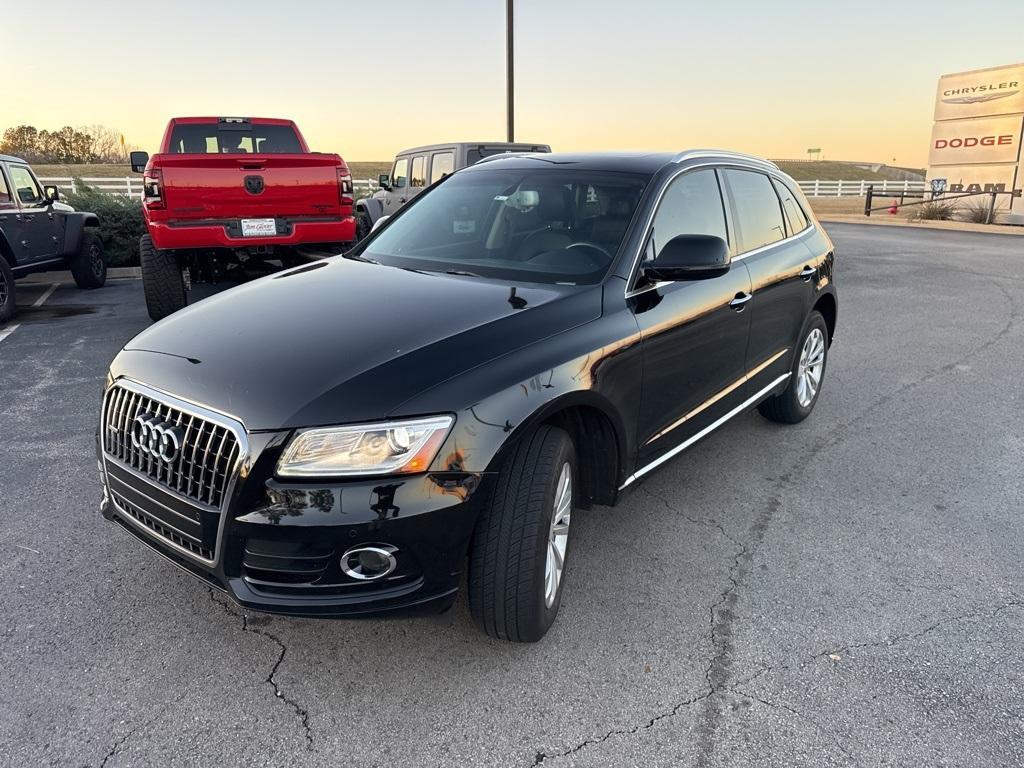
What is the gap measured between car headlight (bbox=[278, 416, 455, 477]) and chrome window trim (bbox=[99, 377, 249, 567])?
145 mm

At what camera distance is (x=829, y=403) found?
18.6 ft

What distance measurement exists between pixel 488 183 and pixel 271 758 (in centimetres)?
289

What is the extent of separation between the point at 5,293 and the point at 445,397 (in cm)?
820

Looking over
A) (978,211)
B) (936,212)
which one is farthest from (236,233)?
(936,212)

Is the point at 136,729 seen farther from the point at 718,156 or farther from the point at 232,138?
the point at 232,138

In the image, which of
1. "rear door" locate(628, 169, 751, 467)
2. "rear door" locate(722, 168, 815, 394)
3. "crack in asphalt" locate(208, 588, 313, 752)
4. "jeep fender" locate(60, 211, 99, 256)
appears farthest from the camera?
"jeep fender" locate(60, 211, 99, 256)

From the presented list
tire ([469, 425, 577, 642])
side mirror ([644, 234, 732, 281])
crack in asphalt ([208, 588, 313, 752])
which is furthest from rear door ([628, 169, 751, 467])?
crack in asphalt ([208, 588, 313, 752])

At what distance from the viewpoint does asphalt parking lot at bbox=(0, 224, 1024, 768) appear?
228 centimetres

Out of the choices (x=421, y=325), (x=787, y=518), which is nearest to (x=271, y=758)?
(x=421, y=325)

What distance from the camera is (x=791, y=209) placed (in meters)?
4.84

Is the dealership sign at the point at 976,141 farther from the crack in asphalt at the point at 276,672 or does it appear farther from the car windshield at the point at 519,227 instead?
the crack in asphalt at the point at 276,672

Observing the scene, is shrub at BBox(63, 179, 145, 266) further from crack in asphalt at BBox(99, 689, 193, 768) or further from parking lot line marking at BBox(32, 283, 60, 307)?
crack in asphalt at BBox(99, 689, 193, 768)

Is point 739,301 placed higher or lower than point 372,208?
lower

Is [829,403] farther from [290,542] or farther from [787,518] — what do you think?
[290,542]
